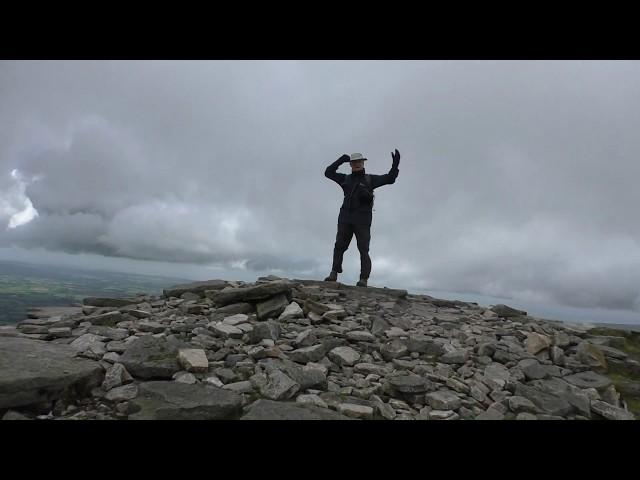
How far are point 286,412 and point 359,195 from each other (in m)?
9.04

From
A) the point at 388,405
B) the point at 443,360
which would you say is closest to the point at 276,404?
the point at 388,405

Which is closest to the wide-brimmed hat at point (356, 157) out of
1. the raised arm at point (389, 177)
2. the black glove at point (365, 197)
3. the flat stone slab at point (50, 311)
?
the raised arm at point (389, 177)

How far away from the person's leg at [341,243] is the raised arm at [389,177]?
1.87m

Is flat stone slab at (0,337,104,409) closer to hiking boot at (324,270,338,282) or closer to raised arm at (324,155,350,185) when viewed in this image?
hiking boot at (324,270,338,282)

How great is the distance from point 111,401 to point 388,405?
3.85 metres

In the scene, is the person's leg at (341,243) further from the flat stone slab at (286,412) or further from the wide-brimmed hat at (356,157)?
the flat stone slab at (286,412)

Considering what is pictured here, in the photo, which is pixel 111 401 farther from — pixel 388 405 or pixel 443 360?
pixel 443 360

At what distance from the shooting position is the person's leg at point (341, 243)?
1245 cm

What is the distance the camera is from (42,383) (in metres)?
4.01

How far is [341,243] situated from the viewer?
12633 mm

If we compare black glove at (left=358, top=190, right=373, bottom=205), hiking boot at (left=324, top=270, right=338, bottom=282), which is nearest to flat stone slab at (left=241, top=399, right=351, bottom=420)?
hiking boot at (left=324, top=270, right=338, bottom=282)

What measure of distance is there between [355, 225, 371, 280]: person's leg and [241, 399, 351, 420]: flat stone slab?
7.91m

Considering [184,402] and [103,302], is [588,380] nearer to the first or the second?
[184,402]
